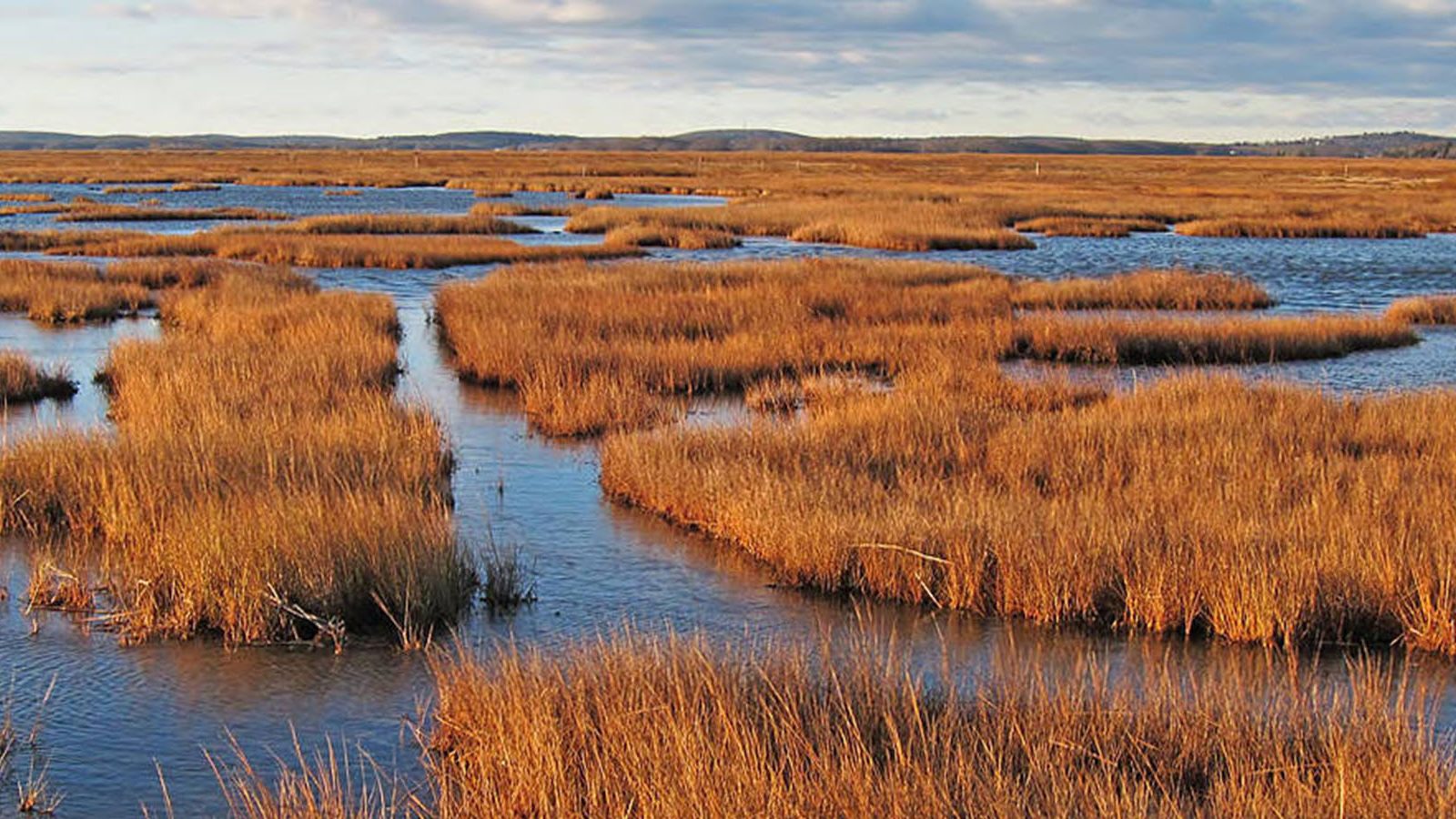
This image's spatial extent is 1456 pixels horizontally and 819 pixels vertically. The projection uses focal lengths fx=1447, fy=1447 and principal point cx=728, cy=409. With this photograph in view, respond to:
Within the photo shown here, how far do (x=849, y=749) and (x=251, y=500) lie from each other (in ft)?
20.1

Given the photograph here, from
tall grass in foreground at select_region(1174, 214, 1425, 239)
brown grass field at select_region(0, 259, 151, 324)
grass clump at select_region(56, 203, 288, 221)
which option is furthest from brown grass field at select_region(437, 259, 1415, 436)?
grass clump at select_region(56, 203, 288, 221)

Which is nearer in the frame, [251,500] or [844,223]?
[251,500]

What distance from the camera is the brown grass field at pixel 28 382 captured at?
16.9 meters

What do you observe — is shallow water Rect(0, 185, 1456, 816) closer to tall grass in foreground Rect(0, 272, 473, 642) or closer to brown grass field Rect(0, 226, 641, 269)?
tall grass in foreground Rect(0, 272, 473, 642)

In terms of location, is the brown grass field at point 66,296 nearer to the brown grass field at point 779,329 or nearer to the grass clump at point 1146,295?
the brown grass field at point 779,329

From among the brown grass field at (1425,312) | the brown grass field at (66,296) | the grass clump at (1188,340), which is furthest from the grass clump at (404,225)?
the brown grass field at (1425,312)

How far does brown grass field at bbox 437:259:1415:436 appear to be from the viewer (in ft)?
58.1

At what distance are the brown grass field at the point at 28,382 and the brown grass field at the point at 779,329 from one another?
4909 millimetres

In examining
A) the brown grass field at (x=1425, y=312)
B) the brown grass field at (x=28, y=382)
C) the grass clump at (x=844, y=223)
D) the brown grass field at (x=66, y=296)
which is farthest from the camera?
the grass clump at (x=844, y=223)

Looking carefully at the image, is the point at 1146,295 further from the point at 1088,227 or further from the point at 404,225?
the point at 404,225

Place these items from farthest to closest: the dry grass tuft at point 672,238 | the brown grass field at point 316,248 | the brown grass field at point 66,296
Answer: the dry grass tuft at point 672,238 < the brown grass field at point 316,248 < the brown grass field at point 66,296

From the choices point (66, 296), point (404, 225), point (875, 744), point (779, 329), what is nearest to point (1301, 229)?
point (404, 225)

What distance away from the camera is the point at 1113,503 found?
10.8 metres

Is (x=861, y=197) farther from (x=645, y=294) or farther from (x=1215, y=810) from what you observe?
(x=1215, y=810)
